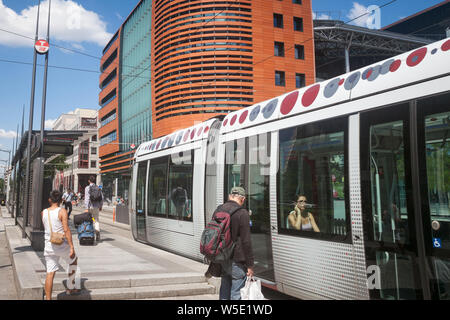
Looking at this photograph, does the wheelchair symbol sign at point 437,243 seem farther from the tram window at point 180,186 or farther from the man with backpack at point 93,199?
the man with backpack at point 93,199

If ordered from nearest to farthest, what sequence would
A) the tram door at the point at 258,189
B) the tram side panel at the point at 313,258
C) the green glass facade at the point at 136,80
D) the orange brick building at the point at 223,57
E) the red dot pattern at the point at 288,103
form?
1. the tram side panel at the point at 313,258
2. the red dot pattern at the point at 288,103
3. the tram door at the point at 258,189
4. the orange brick building at the point at 223,57
5. the green glass facade at the point at 136,80

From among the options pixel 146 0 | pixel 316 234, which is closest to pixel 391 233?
pixel 316 234

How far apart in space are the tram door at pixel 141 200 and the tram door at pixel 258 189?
513 cm

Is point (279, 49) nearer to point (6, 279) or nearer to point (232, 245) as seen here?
point (6, 279)

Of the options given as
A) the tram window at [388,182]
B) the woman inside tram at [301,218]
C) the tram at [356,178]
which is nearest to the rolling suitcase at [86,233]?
the tram at [356,178]

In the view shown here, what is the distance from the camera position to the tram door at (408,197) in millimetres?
3650

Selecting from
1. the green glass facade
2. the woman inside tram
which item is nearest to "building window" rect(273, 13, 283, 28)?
the green glass facade

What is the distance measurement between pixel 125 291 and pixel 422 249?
14.3 feet

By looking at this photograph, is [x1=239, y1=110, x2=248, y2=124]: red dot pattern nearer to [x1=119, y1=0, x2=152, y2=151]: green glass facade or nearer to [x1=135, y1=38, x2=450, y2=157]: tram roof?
[x1=135, y1=38, x2=450, y2=157]: tram roof

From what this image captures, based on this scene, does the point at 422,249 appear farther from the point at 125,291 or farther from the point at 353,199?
the point at 125,291

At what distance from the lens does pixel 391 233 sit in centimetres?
404

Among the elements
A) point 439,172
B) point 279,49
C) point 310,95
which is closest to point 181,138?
point 310,95

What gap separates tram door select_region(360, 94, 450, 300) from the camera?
12.0ft

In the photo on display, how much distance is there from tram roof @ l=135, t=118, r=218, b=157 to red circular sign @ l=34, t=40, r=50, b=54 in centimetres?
435
